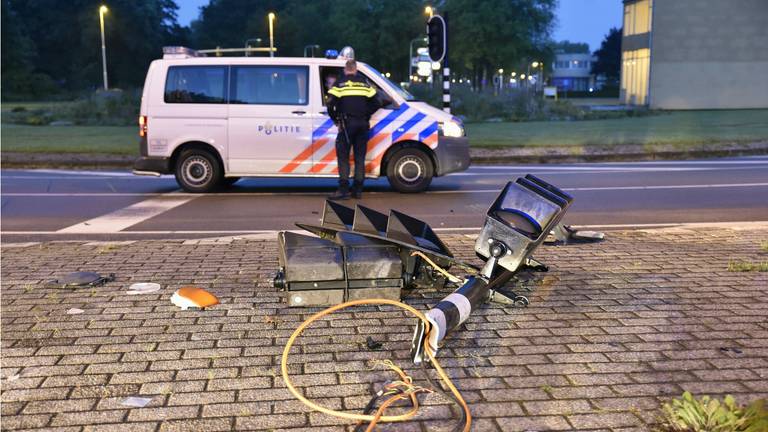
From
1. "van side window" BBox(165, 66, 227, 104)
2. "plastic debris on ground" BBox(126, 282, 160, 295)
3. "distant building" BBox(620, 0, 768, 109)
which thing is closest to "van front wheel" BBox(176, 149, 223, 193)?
"van side window" BBox(165, 66, 227, 104)

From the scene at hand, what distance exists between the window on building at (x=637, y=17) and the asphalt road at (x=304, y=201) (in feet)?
125

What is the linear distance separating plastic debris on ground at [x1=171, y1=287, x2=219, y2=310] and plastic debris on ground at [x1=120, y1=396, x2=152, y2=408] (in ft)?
4.69

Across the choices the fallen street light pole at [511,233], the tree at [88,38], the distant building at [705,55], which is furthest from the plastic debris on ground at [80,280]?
the tree at [88,38]

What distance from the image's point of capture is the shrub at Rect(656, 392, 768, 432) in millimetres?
3051

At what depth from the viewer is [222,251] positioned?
6.82 m

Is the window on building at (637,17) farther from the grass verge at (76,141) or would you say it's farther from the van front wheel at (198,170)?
the van front wheel at (198,170)

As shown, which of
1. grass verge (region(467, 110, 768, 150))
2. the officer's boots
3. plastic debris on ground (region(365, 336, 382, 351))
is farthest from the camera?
grass verge (region(467, 110, 768, 150))

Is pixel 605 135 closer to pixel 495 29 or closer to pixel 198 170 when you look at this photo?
pixel 198 170

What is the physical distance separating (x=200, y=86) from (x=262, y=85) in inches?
35.8

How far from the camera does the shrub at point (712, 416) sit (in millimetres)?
3051

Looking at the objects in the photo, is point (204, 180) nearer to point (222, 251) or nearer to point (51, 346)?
point (222, 251)

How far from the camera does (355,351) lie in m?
4.14

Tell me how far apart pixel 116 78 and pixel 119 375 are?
3581 inches

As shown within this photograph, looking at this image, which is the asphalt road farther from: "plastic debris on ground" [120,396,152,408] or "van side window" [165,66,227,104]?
"plastic debris on ground" [120,396,152,408]
